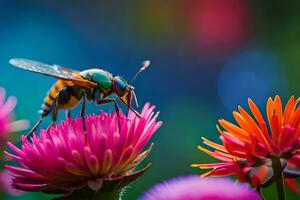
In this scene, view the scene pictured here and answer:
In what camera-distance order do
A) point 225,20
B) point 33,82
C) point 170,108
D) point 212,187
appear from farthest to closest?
point 225,20 → point 170,108 → point 33,82 → point 212,187

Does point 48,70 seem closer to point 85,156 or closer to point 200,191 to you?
point 85,156

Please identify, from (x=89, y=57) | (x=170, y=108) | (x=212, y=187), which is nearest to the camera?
(x=212, y=187)

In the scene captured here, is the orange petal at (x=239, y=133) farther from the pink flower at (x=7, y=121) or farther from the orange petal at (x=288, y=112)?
the pink flower at (x=7, y=121)

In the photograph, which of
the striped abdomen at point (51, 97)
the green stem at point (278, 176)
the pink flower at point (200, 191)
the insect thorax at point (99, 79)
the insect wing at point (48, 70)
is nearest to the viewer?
the pink flower at point (200, 191)

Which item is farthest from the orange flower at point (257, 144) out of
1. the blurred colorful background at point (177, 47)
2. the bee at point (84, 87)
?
the blurred colorful background at point (177, 47)

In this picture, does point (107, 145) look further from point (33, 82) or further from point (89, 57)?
point (89, 57)

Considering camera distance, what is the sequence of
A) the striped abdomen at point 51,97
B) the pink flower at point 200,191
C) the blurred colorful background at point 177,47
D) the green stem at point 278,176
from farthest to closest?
the blurred colorful background at point 177,47
the striped abdomen at point 51,97
the green stem at point 278,176
the pink flower at point 200,191

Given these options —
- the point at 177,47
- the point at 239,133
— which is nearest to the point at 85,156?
the point at 239,133

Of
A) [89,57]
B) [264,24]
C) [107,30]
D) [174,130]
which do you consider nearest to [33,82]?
[174,130]
